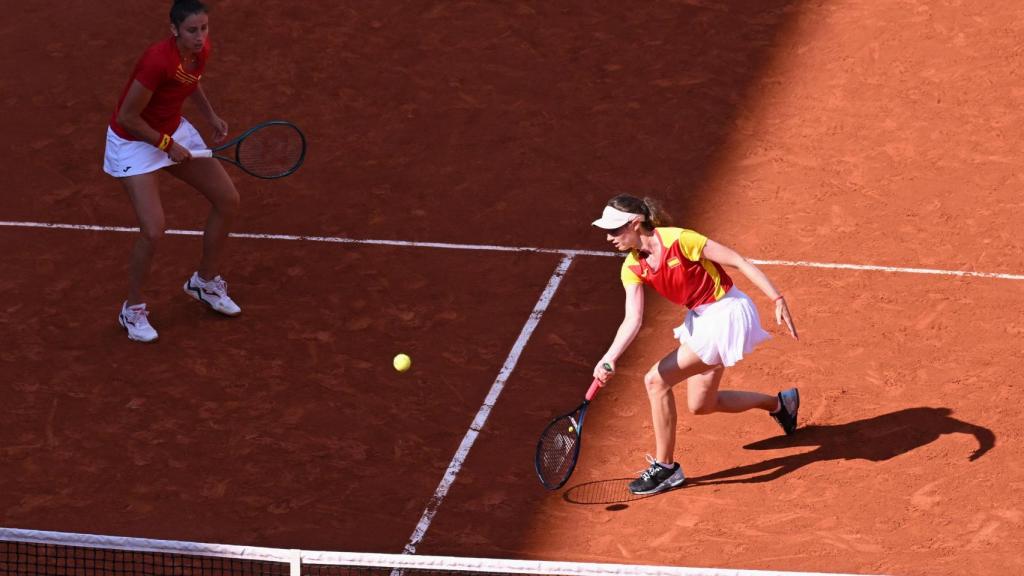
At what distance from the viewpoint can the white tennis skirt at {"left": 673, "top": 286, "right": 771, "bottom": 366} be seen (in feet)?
24.5

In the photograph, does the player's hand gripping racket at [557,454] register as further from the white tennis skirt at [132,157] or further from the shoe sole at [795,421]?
the white tennis skirt at [132,157]

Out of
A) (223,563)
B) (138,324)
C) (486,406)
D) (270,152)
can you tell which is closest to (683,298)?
Result: (486,406)

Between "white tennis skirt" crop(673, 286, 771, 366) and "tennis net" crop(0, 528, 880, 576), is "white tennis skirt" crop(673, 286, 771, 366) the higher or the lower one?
the higher one

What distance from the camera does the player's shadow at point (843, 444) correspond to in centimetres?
809

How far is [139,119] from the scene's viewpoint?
889cm

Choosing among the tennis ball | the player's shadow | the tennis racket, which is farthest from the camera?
the tennis racket

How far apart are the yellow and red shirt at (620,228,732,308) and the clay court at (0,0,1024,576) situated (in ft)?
3.95

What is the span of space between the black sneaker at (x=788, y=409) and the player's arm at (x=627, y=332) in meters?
1.34

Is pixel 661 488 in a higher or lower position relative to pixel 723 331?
lower

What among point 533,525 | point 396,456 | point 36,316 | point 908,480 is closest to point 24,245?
point 36,316

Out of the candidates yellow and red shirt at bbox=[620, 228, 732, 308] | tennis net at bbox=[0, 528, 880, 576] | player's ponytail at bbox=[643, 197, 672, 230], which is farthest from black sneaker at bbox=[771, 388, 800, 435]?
tennis net at bbox=[0, 528, 880, 576]

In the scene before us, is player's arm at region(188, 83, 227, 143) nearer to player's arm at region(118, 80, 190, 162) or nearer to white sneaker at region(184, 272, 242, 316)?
player's arm at region(118, 80, 190, 162)

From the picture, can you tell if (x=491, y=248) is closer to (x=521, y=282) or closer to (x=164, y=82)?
(x=521, y=282)

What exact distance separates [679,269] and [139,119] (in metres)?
Result: 3.53
